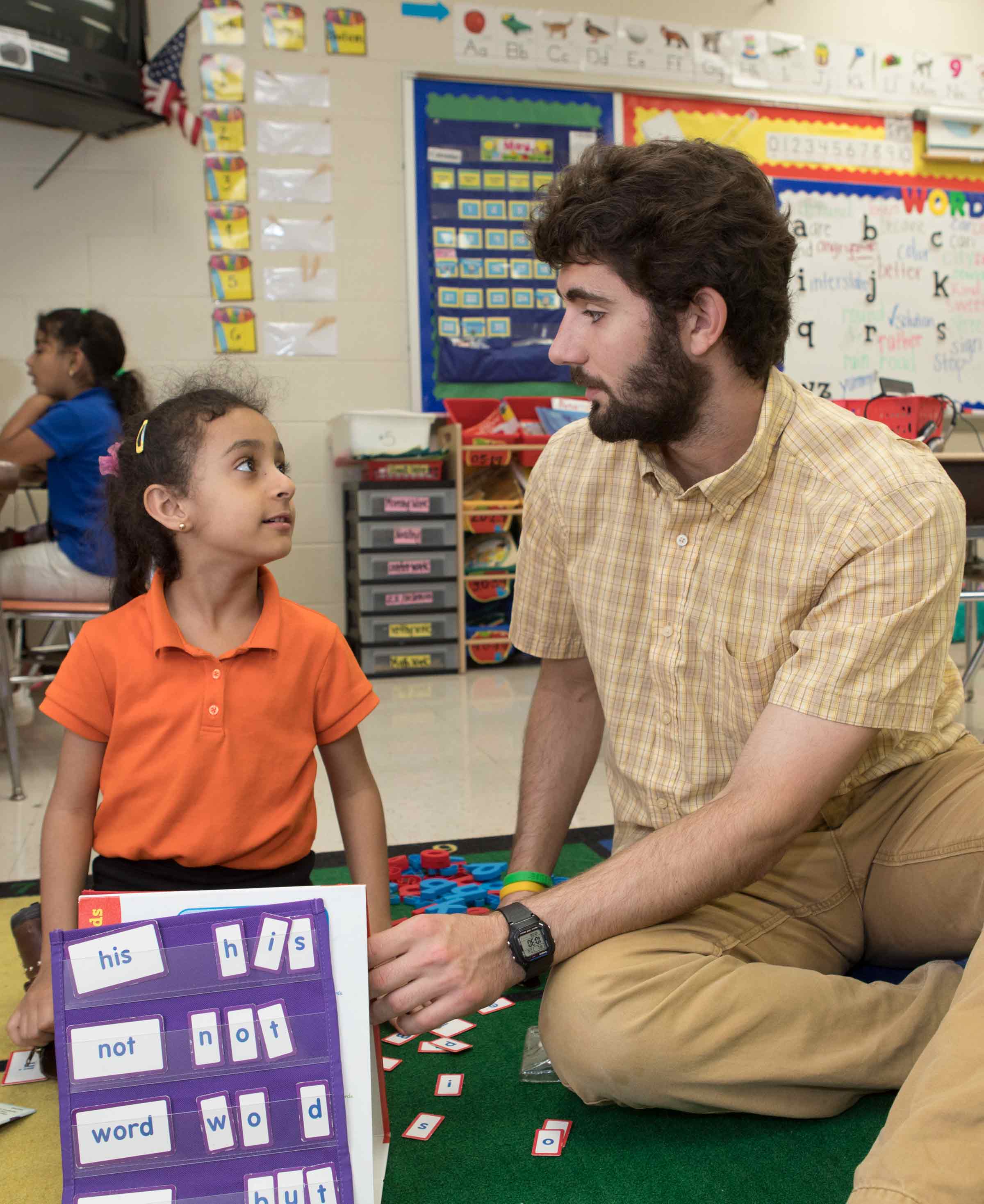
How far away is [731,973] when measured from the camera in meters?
1.11

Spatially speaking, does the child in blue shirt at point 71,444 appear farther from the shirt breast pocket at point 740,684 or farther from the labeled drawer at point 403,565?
the shirt breast pocket at point 740,684

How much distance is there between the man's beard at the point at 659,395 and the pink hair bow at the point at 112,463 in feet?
2.11

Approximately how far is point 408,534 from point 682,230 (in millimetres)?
3019

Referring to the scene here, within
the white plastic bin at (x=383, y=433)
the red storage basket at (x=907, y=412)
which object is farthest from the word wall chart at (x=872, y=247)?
the white plastic bin at (x=383, y=433)

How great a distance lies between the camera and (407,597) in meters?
4.20

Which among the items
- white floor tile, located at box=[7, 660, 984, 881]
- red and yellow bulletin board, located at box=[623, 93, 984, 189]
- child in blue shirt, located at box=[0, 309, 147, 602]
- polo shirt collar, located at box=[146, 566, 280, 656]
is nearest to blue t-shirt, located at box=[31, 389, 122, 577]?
child in blue shirt, located at box=[0, 309, 147, 602]

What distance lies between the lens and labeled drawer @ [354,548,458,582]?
13.7ft

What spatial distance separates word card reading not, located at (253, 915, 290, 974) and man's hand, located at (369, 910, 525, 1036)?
0.12m

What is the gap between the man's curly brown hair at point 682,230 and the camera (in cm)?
122

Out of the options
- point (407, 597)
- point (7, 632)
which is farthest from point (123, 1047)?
point (407, 597)

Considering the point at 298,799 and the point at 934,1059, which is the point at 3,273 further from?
the point at 934,1059

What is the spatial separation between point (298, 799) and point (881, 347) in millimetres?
4437

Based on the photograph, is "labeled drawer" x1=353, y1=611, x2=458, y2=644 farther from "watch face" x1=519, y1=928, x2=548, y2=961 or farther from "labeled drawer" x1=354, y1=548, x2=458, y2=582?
"watch face" x1=519, y1=928, x2=548, y2=961

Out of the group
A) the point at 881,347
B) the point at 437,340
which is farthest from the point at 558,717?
the point at 881,347
